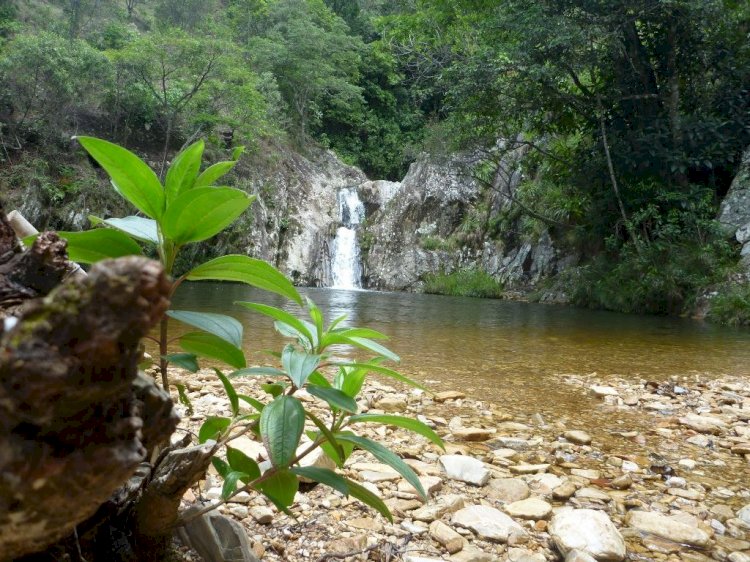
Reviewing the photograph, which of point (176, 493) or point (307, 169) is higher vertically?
point (307, 169)

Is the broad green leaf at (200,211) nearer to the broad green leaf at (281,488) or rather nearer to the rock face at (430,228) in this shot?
the broad green leaf at (281,488)

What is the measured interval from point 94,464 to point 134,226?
0.39 m

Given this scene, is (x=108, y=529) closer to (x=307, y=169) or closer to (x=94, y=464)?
(x=94, y=464)

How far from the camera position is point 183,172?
703 mm

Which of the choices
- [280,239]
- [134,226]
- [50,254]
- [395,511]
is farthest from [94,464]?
[280,239]

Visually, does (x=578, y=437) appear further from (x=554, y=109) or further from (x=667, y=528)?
(x=554, y=109)

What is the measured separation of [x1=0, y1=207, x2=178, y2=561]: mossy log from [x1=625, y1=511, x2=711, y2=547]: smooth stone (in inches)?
56.2

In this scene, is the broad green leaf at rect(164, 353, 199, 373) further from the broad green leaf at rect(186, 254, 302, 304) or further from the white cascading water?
the white cascading water

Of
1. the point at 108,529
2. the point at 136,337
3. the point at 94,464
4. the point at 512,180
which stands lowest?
the point at 108,529

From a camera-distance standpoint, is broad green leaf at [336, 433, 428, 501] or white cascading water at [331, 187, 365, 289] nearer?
broad green leaf at [336, 433, 428, 501]

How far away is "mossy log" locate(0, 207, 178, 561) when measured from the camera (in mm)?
373

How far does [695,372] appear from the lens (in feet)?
13.3

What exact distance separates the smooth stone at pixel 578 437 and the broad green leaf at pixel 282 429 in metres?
1.78

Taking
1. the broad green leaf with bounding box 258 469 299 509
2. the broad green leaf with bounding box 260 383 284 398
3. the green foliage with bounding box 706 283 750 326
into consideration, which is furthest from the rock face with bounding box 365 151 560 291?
the broad green leaf with bounding box 258 469 299 509
